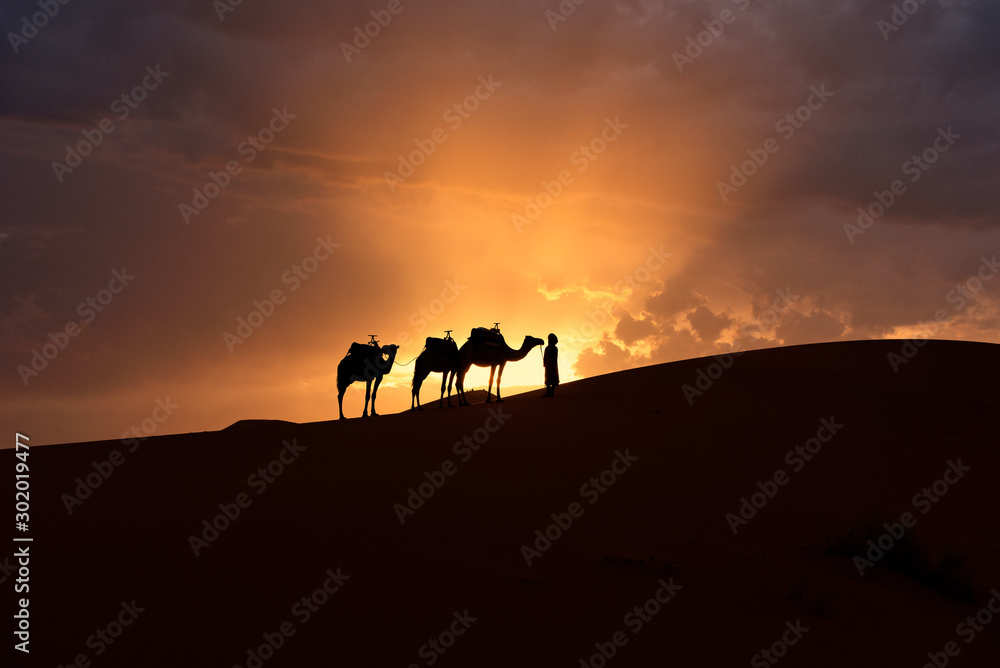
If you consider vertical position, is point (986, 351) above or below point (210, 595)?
above

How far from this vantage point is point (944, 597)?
9797 mm

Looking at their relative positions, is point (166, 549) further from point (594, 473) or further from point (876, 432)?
point (876, 432)

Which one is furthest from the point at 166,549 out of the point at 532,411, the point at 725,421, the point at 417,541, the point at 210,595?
the point at 725,421

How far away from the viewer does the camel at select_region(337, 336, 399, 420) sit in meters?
21.2

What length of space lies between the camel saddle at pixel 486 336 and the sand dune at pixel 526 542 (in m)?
4.29

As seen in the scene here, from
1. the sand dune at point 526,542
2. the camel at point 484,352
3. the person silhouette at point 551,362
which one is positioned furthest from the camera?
the camel at point 484,352

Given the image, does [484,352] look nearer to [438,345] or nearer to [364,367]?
[438,345]

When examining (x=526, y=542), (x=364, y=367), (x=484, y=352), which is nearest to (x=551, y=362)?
(x=484, y=352)

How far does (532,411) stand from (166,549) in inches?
364

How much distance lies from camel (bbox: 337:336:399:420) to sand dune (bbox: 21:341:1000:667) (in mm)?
4399

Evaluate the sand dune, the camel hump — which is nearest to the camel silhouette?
the camel hump

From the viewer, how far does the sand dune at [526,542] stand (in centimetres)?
737

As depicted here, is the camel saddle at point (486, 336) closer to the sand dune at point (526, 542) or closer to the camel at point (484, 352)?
the camel at point (484, 352)

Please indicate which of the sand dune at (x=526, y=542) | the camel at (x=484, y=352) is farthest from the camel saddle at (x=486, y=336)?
the sand dune at (x=526, y=542)
